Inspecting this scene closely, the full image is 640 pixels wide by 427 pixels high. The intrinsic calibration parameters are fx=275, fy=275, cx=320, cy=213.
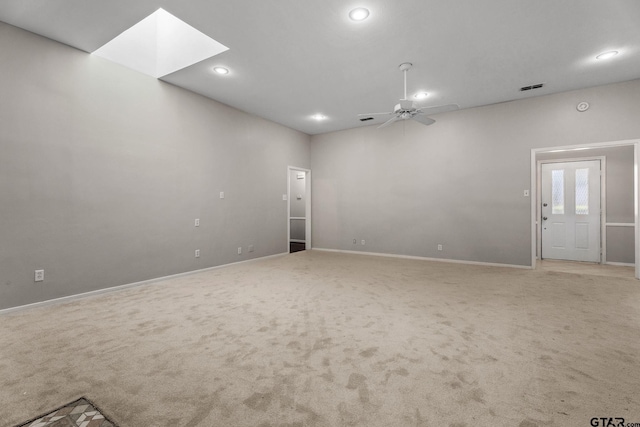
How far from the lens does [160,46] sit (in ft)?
12.8

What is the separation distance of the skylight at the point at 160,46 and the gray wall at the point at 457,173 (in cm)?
408

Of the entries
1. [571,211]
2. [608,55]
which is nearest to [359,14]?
[608,55]

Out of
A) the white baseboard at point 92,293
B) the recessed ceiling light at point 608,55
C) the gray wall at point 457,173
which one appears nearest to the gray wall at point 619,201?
the gray wall at point 457,173

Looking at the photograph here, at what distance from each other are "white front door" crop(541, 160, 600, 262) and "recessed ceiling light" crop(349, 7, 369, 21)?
5.57m

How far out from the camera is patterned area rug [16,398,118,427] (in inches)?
56.1

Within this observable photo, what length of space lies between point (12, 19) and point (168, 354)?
3808 mm

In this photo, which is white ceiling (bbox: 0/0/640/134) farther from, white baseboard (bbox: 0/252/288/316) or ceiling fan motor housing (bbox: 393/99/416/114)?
white baseboard (bbox: 0/252/288/316)

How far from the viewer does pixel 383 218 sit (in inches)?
257

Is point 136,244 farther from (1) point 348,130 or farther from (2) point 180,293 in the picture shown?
(1) point 348,130

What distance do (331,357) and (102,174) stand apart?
3.74m

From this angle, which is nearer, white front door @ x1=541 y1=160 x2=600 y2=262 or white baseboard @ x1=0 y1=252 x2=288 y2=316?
white baseboard @ x1=0 y1=252 x2=288 y2=316

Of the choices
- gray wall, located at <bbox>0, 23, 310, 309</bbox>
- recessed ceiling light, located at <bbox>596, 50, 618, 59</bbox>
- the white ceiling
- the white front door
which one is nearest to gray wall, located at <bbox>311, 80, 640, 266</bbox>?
the white ceiling

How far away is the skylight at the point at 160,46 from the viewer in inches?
140

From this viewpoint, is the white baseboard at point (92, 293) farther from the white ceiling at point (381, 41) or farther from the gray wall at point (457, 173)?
the gray wall at point (457, 173)
